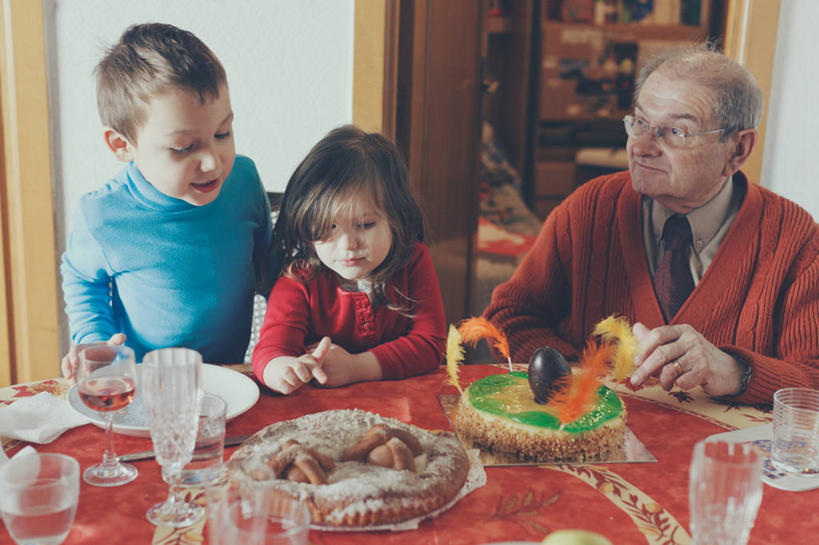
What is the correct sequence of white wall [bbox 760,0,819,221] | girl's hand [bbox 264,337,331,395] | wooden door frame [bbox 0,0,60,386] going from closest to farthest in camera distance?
girl's hand [bbox 264,337,331,395], wooden door frame [bbox 0,0,60,386], white wall [bbox 760,0,819,221]

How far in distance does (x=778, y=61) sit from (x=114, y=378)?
8.29 feet

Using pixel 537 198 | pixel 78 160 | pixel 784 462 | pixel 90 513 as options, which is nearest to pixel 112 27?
pixel 78 160

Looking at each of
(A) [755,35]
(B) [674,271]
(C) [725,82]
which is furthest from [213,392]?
(A) [755,35]

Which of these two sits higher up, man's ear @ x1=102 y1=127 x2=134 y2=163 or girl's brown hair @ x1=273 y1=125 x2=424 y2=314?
man's ear @ x1=102 y1=127 x2=134 y2=163

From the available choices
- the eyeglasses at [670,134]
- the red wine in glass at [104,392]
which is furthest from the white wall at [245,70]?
the red wine in glass at [104,392]

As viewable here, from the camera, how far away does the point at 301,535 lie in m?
0.84

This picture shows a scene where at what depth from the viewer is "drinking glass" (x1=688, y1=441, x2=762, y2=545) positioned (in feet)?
2.75

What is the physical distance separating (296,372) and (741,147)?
119cm

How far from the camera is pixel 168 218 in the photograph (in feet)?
5.70

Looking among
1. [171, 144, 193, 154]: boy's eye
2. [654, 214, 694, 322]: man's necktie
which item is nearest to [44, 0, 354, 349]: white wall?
[171, 144, 193, 154]: boy's eye

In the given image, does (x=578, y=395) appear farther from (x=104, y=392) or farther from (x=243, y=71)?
(x=243, y=71)

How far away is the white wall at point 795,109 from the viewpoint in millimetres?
2666

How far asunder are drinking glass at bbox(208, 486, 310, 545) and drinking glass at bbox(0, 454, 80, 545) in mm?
179

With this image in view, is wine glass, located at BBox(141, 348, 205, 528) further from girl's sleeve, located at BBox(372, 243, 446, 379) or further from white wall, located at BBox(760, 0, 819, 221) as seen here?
white wall, located at BBox(760, 0, 819, 221)
